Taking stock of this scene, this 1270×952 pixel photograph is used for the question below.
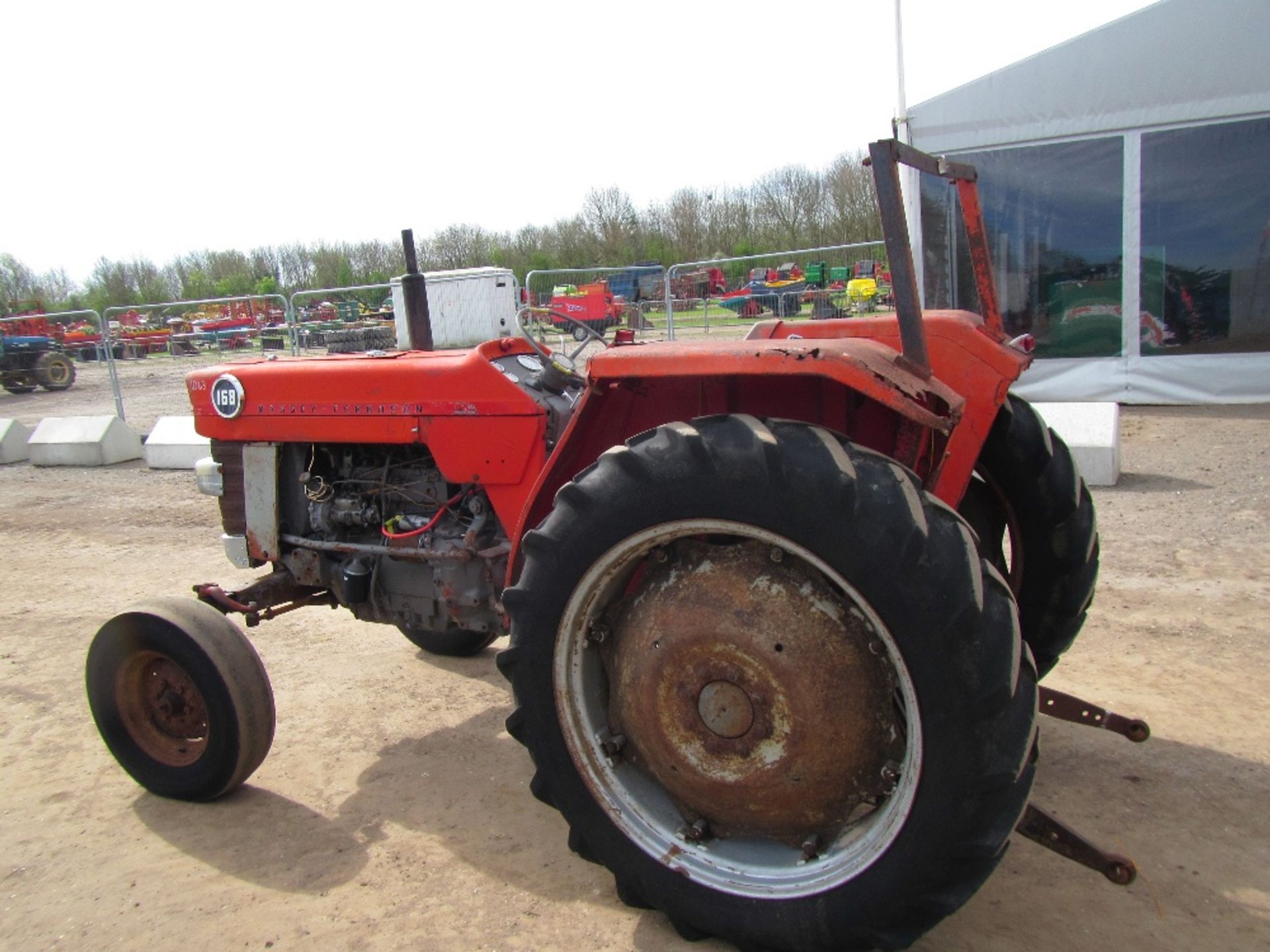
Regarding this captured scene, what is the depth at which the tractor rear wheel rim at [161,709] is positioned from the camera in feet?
10.3

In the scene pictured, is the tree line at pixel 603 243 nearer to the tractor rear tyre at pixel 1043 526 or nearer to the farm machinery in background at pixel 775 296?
the farm machinery in background at pixel 775 296

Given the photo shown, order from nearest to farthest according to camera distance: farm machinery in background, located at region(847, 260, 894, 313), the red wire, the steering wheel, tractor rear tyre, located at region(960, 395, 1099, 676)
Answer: tractor rear tyre, located at region(960, 395, 1099, 676) < the steering wheel < the red wire < farm machinery in background, located at region(847, 260, 894, 313)

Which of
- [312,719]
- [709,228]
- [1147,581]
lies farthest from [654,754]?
[709,228]

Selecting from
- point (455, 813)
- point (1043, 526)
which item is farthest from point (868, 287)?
point (455, 813)

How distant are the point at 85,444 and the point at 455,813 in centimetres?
896

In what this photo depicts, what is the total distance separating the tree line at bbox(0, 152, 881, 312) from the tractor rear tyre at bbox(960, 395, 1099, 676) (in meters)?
23.2

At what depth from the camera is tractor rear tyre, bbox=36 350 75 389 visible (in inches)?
757

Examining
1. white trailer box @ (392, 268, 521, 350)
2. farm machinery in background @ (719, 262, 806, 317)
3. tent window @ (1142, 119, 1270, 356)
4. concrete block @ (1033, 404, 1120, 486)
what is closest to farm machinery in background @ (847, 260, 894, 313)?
farm machinery in background @ (719, 262, 806, 317)

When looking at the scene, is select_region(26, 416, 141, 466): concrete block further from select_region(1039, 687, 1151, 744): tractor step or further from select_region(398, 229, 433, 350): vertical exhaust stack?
select_region(1039, 687, 1151, 744): tractor step

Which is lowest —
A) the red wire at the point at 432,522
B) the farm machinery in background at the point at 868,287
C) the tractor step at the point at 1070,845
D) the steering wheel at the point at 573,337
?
the tractor step at the point at 1070,845

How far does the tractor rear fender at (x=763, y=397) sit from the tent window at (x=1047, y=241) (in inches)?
291

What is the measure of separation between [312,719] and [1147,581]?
3.86m

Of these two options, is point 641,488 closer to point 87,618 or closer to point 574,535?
point 574,535

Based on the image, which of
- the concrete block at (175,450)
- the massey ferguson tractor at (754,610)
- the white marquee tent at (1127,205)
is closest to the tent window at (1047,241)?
the white marquee tent at (1127,205)
